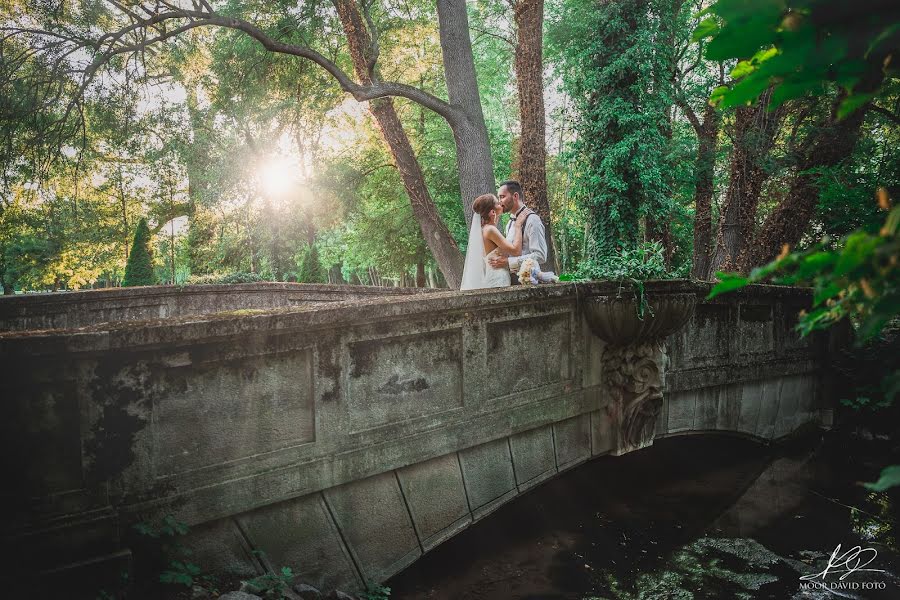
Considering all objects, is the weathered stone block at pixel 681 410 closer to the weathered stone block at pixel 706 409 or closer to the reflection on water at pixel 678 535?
the weathered stone block at pixel 706 409

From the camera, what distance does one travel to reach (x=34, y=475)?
107 inches

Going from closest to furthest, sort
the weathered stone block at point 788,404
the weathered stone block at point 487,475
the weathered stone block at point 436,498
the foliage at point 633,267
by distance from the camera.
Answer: the weathered stone block at point 436,498 → the weathered stone block at point 487,475 → the foliage at point 633,267 → the weathered stone block at point 788,404

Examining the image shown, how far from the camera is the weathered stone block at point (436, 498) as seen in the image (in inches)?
166

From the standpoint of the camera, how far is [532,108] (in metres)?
10.5

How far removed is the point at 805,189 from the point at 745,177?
5.83 feet

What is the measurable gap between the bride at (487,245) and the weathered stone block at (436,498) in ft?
7.04

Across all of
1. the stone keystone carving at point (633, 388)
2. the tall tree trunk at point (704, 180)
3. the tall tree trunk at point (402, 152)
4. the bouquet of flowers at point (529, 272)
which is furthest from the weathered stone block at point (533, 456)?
the tall tree trunk at point (704, 180)

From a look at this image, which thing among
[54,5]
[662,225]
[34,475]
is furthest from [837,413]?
[54,5]

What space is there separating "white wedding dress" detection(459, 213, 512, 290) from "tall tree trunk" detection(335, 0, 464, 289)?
17.3 ft

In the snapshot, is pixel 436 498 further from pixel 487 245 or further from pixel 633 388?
pixel 487 245

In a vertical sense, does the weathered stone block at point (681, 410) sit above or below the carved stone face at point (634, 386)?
below

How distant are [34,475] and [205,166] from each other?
24.9 meters

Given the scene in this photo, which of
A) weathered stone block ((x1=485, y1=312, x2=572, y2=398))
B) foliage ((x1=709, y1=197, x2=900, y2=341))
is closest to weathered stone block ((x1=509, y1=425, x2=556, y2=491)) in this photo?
weathered stone block ((x1=485, y1=312, x2=572, y2=398))

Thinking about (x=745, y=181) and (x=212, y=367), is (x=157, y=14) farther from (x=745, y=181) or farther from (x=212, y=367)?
(x=745, y=181)
